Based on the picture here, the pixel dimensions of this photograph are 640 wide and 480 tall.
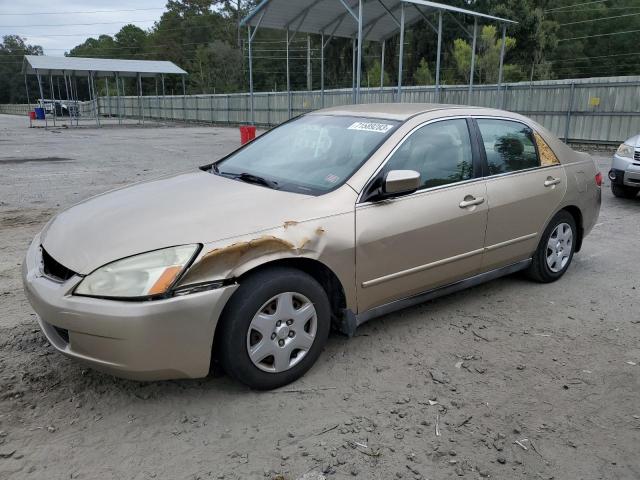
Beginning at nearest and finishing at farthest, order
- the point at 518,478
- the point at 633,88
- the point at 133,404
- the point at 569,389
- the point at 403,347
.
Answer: the point at 518,478 < the point at 133,404 < the point at 569,389 < the point at 403,347 < the point at 633,88

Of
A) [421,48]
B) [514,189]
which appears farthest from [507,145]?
[421,48]

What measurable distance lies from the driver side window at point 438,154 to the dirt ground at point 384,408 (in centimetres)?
108

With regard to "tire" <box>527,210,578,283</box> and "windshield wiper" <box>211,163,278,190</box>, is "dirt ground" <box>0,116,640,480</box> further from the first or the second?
"windshield wiper" <box>211,163,278,190</box>

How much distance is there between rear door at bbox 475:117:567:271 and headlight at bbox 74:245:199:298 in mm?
2433

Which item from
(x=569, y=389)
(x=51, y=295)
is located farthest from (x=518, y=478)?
(x=51, y=295)

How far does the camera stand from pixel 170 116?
136 ft

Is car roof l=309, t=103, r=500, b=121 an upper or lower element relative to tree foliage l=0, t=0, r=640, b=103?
lower

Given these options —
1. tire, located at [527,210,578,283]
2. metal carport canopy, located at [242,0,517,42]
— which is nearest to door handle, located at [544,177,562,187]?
tire, located at [527,210,578,283]

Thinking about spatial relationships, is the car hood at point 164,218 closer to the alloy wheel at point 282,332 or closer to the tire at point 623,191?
the alloy wheel at point 282,332

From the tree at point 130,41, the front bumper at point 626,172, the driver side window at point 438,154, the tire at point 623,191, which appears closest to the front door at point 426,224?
the driver side window at point 438,154

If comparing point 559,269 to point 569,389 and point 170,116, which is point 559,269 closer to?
point 569,389

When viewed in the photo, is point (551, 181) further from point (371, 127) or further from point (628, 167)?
point (628, 167)

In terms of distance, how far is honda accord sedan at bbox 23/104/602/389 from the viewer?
2631 mm

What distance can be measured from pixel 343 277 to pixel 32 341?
210 centimetres
